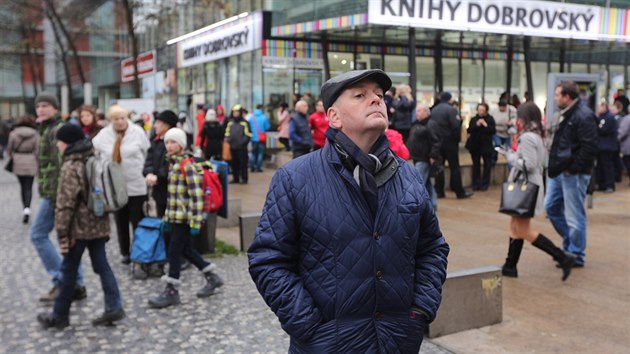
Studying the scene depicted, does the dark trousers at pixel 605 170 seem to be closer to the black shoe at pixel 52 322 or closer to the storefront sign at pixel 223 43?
the storefront sign at pixel 223 43

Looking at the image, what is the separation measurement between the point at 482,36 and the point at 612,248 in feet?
37.8

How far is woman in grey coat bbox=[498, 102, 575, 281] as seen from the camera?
6.39 meters

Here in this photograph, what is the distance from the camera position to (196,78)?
2780 cm

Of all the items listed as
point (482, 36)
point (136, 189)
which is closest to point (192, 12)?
point (482, 36)

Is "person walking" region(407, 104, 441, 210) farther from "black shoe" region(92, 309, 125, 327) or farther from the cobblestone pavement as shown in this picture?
"black shoe" region(92, 309, 125, 327)

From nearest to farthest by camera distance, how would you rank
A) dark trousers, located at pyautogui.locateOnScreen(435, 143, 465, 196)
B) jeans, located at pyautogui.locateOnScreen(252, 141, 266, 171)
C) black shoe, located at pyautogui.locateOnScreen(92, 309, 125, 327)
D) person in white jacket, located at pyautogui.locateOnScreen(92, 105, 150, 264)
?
black shoe, located at pyautogui.locateOnScreen(92, 309, 125, 327)
person in white jacket, located at pyautogui.locateOnScreen(92, 105, 150, 264)
dark trousers, located at pyautogui.locateOnScreen(435, 143, 465, 196)
jeans, located at pyautogui.locateOnScreen(252, 141, 266, 171)

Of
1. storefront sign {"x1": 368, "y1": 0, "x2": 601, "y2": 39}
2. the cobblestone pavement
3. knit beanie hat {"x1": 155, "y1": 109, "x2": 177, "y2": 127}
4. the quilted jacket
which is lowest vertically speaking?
the cobblestone pavement

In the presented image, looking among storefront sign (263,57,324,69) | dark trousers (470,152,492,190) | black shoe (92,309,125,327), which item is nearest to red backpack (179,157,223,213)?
black shoe (92,309,125,327)

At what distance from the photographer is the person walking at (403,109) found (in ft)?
40.6

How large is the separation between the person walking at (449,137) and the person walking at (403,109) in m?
0.77

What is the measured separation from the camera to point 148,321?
560 cm

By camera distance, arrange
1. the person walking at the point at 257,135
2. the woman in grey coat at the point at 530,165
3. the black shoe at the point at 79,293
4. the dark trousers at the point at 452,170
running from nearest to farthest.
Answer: the black shoe at the point at 79,293, the woman in grey coat at the point at 530,165, the dark trousers at the point at 452,170, the person walking at the point at 257,135

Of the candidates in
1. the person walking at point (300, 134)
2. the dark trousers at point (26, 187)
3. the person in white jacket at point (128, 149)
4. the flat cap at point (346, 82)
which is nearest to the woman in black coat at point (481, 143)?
the person walking at point (300, 134)

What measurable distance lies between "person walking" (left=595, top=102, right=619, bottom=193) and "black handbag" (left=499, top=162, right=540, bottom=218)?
7.97m
